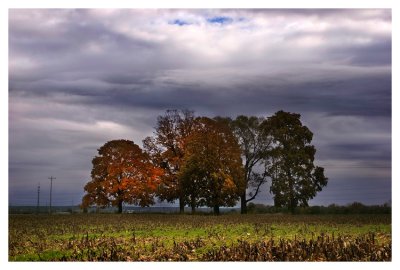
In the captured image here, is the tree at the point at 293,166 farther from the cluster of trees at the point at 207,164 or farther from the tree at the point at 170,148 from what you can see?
the tree at the point at 170,148

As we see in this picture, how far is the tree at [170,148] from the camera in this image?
38.6 metres

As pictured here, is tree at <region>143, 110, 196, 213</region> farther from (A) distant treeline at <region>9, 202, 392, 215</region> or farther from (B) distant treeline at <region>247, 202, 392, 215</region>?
(B) distant treeline at <region>247, 202, 392, 215</region>

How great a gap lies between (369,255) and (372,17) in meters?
8.77

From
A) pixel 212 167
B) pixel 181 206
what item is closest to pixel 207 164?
pixel 212 167

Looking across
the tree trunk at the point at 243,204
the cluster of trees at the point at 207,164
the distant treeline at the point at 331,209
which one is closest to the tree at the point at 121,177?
the cluster of trees at the point at 207,164

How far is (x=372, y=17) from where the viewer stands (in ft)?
64.8

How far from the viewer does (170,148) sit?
3997 centimetres

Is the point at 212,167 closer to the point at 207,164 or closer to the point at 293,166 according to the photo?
the point at 207,164

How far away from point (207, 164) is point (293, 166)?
239 inches

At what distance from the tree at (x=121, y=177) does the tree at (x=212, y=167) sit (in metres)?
2.37

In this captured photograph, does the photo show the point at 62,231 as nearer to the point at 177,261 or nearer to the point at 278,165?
the point at 177,261

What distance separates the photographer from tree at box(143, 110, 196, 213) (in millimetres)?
38625
